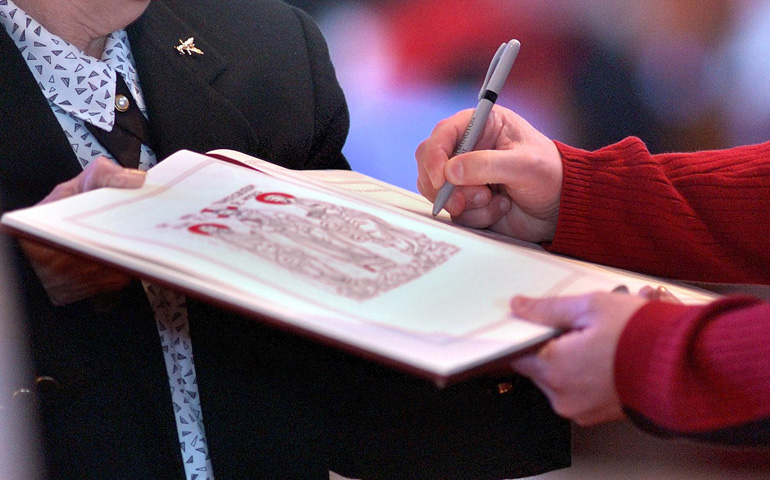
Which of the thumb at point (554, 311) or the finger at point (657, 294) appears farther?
the finger at point (657, 294)

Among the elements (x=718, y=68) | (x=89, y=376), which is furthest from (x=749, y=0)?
(x=89, y=376)

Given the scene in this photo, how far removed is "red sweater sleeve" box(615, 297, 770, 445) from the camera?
0.47 meters

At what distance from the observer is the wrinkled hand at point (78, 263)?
628mm

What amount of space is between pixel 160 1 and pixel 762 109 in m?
1.61

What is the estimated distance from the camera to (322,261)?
55 centimetres

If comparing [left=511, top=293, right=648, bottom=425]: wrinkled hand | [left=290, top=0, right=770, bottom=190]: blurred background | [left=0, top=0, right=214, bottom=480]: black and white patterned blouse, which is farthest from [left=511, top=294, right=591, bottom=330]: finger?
[left=290, top=0, right=770, bottom=190]: blurred background

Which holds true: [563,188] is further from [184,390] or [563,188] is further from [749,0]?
[749,0]

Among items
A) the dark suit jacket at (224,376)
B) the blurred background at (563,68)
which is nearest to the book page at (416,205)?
the dark suit jacket at (224,376)

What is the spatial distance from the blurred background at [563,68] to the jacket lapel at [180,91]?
0.65 m

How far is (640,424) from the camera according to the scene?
0.49 metres

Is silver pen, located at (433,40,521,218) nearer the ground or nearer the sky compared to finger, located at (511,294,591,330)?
nearer the sky

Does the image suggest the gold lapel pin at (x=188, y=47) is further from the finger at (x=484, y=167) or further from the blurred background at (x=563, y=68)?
the blurred background at (x=563, y=68)

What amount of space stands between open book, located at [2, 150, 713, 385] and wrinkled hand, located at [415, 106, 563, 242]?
14cm

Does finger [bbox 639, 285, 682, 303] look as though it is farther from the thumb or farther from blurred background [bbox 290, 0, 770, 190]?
blurred background [bbox 290, 0, 770, 190]
